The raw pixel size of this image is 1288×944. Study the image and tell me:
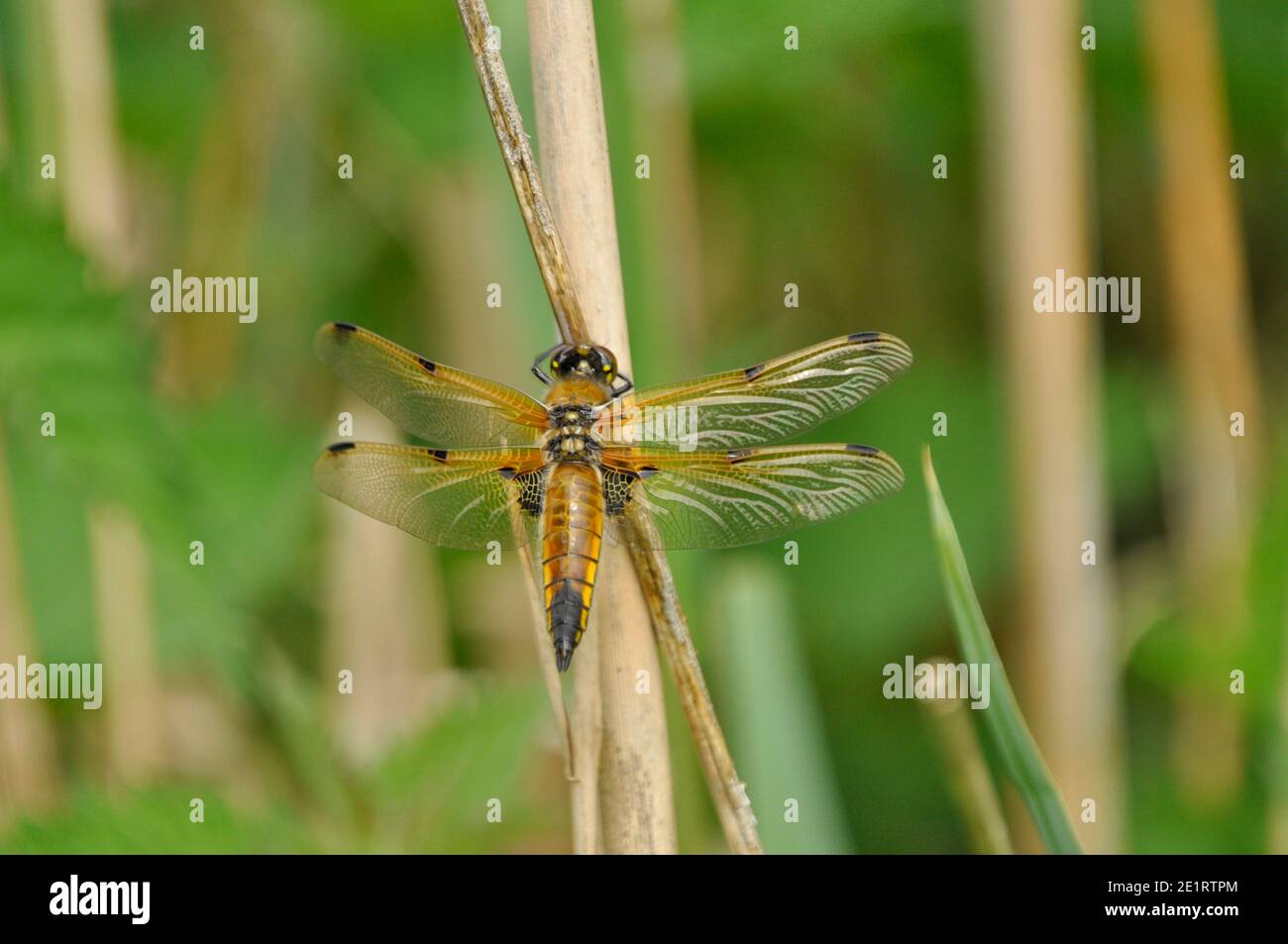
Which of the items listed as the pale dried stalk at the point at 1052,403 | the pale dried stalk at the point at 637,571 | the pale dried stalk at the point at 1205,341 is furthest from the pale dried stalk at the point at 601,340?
the pale dried stalk at the point at 1205,341

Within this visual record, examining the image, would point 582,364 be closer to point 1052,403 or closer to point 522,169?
point 522,169

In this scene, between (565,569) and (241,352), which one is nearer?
(565,569)

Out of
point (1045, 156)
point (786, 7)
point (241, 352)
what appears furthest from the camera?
point (241, 352)

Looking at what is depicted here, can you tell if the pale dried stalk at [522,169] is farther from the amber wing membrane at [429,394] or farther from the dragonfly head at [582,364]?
the amber wing membrane at [429,394]
